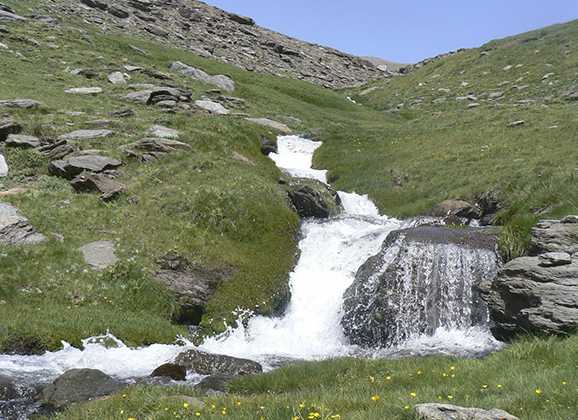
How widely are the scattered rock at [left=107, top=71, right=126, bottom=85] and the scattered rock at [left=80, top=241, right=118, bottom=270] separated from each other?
117 ft

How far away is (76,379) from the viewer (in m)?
14.1

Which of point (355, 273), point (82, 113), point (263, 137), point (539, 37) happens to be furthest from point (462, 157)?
point (539, 37)

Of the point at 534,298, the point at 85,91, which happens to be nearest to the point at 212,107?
the point at 85,91

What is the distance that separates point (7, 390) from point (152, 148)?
2122 centimetres

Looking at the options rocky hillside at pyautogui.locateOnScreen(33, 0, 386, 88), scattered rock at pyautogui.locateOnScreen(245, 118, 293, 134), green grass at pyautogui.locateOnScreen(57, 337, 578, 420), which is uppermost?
rocky hillside at pyautogui.locateOnScreen(33, 0, 386, 88)

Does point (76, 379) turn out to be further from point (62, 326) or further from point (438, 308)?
point (438, 308)

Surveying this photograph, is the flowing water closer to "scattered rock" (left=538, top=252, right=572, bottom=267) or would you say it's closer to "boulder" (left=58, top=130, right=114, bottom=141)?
"scattered rock" (left=538, top=252, right=572, bottom=267)

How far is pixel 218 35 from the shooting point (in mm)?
106875

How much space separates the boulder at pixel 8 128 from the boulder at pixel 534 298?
27.2 meters

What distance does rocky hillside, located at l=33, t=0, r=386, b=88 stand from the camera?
91.4 metres

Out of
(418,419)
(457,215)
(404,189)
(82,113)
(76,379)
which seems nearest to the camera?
(418,419)

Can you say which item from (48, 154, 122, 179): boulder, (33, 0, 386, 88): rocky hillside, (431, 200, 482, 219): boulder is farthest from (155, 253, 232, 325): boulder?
(33, 0, 386, 88): rocky hillside

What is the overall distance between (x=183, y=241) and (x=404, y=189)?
17.3 metres

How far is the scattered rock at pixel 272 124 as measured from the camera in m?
50.3
